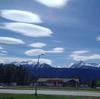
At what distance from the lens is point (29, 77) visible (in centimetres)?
16788

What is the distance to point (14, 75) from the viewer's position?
162 meters

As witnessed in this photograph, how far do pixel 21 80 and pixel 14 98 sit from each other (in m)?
129

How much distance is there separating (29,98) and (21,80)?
416ft

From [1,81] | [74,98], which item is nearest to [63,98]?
[74,98]

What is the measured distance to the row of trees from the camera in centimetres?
15709

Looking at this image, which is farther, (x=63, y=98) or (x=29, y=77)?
(x=29, y=77)

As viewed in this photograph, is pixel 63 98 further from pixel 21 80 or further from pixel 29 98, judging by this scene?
pixel 21 80

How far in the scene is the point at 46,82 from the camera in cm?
18800

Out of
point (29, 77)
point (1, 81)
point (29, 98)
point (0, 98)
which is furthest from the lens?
point (29, 77)

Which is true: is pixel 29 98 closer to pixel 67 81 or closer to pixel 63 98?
pixel 63 98

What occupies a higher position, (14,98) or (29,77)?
(29,77)

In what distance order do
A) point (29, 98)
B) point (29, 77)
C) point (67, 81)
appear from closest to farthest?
point (29, 98), point (29, 77), point (67, 81)

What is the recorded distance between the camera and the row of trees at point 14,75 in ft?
515

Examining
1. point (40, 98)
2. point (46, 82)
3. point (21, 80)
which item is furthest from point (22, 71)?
point (40, 98)
